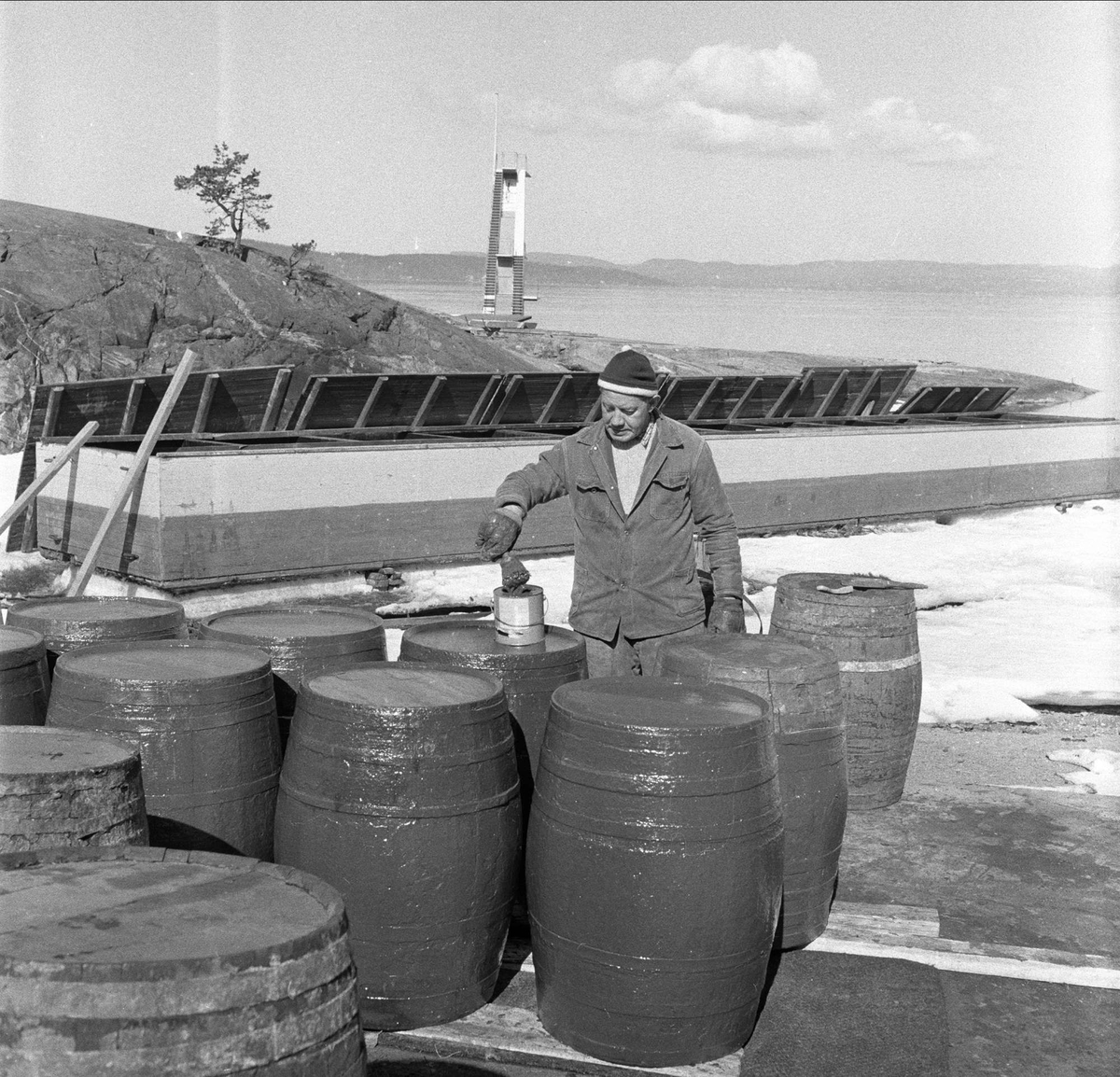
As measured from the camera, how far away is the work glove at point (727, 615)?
5.81 meters

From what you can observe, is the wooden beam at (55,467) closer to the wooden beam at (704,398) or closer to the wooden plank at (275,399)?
the wooden plank at (275,399)

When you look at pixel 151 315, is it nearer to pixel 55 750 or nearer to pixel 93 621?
pixel 93 621

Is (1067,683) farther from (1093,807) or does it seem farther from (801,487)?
(801,487)

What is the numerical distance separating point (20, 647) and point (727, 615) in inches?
105

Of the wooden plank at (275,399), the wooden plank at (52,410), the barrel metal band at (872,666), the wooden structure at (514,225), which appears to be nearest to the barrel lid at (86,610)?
the barrel metal band at (872,666)

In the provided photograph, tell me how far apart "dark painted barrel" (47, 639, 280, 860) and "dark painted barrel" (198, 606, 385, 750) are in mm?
381

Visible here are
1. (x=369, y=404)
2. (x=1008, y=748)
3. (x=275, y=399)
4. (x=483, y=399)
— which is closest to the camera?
(x=1008, y=748)

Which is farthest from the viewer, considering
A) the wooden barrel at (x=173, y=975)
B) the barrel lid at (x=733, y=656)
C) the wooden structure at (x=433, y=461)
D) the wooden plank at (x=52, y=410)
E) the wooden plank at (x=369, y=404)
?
the wooden plank at (x=369, y=404)

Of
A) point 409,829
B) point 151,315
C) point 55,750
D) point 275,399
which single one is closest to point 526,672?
point 409,829

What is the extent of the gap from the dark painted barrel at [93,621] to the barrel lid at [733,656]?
6.05 ft

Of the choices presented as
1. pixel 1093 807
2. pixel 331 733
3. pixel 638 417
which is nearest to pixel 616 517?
pixel 638 417

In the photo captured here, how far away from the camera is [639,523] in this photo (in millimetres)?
5676

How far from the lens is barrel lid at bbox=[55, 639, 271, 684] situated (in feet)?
14.2

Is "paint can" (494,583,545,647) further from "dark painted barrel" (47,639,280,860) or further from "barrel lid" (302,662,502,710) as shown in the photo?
"dark painted barrel" (47,639,280,860)
